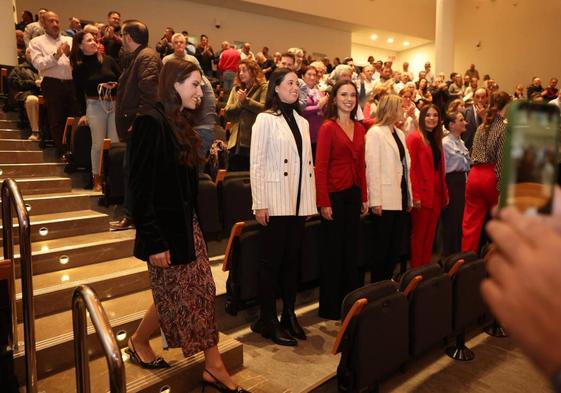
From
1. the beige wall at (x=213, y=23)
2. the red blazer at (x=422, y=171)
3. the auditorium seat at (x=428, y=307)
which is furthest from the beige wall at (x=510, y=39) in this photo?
the auditorium seat at (x=428, y=307)

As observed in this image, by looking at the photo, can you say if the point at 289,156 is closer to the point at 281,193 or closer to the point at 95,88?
the point at 281,193

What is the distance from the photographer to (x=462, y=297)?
10.1ft

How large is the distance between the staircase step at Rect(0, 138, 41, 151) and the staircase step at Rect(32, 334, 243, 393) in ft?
9.86

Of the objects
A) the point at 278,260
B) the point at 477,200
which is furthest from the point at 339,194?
the point at 477,200

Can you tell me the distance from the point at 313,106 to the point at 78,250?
7.62ft

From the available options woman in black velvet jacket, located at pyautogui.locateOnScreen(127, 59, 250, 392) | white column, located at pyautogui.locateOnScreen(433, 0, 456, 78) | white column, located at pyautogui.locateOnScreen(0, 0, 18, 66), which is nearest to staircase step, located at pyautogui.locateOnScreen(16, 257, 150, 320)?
woman in black velvet jacket, located at pyautogui.locateOnScreen(127, 59, 250, 392)

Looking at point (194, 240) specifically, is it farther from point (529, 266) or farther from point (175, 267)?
point (529, 266)

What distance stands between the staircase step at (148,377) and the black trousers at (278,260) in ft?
1.50

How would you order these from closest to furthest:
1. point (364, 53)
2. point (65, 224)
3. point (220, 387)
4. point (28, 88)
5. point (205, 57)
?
point (220, 387), point (65, 224), point (28, 88), point (205, 57), point (364, 53)

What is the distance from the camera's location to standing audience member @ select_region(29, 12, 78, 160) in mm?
4387

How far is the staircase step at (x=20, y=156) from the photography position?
4.04 m

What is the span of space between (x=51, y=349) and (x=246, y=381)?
94 cm

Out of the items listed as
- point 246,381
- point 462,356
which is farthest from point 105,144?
point 462,356

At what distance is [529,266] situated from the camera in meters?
0.47
